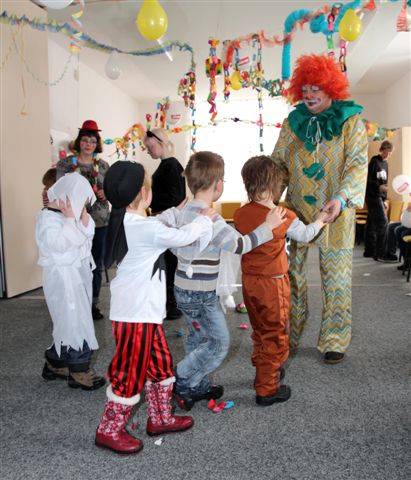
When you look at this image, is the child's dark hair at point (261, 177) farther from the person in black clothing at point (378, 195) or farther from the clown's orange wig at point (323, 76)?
the person in black clothing at point (378, 195)

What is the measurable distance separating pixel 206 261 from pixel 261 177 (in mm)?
422

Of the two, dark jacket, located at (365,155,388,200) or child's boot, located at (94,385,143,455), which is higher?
dark jacket, located at (365,155,388,200)

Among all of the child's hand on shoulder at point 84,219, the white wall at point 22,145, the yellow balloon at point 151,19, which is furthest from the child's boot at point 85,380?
the yellow balloon at point 151,19

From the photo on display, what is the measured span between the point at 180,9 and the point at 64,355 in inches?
Answer: 185

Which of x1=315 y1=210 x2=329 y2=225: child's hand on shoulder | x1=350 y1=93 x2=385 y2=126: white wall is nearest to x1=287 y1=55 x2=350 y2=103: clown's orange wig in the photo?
x1=315 y1=210 x2=329 y2=225: child's hand on shoulder

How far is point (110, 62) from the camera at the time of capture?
15.9 ft

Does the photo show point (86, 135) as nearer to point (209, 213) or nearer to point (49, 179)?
point (49, 179)

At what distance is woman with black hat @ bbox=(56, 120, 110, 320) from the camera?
3250 millimetres

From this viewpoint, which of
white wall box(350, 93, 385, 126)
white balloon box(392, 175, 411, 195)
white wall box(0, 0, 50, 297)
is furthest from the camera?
white wall box(350, 93, 385, 126)

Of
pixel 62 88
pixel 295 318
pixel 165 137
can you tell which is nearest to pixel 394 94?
pixel 62 88

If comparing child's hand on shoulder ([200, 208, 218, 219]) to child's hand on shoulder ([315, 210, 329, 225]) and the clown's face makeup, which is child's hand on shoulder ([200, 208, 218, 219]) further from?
the clown's face makeup

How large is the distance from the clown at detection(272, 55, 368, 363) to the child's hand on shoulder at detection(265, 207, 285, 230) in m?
0.56

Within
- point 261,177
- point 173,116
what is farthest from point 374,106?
point 261,177

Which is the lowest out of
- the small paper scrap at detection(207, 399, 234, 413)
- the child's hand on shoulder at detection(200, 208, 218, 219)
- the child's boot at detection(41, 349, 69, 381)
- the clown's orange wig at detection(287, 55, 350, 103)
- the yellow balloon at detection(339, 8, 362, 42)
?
the small paper scrap at detection(207, 399, 234, 413)
